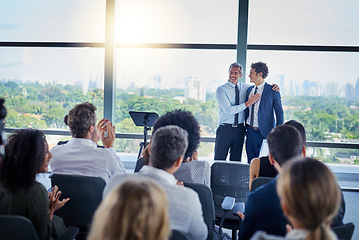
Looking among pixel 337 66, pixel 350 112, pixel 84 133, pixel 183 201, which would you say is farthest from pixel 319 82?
pixel 183 201

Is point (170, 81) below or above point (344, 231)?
above

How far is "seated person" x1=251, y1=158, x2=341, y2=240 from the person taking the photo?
1082 millimetres

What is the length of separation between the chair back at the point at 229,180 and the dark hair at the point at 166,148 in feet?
3.16

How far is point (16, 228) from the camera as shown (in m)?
1.47

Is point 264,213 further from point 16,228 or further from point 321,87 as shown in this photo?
point 321,87

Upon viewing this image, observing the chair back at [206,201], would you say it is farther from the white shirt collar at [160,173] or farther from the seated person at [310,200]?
the seated person at [310,200]

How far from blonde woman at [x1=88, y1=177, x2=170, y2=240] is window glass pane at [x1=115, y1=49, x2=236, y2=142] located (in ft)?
15.1

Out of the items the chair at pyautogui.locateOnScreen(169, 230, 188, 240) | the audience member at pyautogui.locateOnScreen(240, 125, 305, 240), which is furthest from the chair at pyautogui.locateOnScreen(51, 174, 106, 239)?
the audience member at pyautogui.locateOnScreen(240, 125, 305, 240)

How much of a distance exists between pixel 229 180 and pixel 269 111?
198cm

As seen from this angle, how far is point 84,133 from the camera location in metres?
2.53

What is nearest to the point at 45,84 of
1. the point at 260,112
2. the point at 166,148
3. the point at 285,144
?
the point at 260,112

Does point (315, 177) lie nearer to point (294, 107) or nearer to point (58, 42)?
point (294, 107)

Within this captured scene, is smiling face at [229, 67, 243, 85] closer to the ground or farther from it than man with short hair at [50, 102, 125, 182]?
farther from it

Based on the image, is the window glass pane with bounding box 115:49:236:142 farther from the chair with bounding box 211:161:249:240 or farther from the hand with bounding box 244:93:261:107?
the chair with bounding box 211:161:249:240
